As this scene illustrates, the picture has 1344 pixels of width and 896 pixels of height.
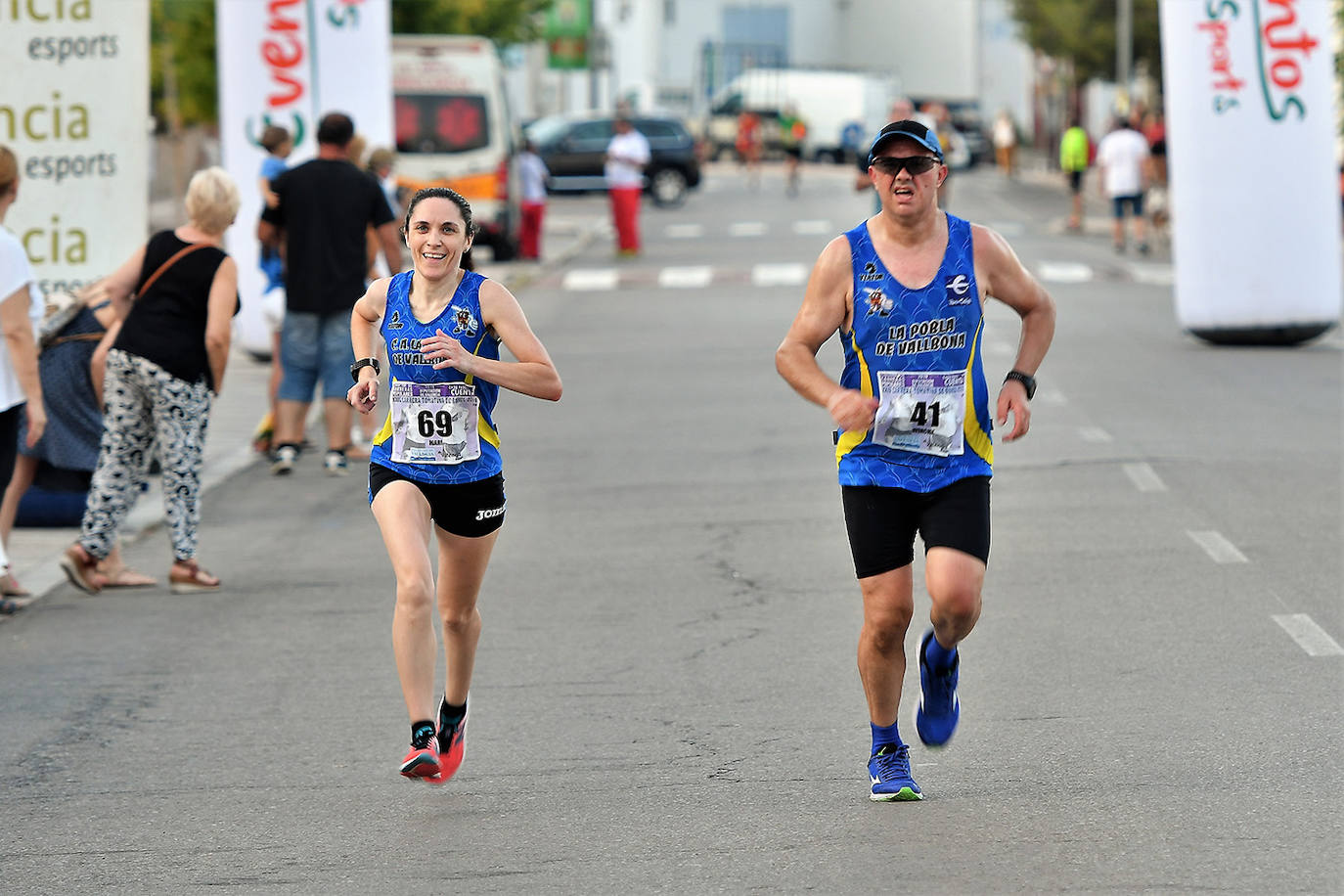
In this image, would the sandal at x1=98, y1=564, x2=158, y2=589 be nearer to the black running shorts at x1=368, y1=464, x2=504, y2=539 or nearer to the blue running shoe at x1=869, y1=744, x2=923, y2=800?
the black running shorts at x1=368, y1=464, x2=504, y2=539

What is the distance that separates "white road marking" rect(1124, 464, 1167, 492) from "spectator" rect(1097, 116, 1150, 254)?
62.4 feet

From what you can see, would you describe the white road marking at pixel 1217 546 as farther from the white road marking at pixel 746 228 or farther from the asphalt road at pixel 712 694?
the white road marking at pixel 746 228

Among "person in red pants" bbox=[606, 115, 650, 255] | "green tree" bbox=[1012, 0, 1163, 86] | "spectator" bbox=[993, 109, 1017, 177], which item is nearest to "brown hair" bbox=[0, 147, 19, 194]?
"person in red pants" bbox=[606, 115, 650, 255]

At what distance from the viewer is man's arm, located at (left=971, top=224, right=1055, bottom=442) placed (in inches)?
233

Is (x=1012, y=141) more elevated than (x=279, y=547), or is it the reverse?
(x=1012, y=141)

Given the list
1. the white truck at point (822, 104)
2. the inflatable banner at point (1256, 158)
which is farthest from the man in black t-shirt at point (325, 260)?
the white truck at point (822, 104)

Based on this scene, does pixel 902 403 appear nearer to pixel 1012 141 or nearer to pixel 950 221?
pixel 950 221

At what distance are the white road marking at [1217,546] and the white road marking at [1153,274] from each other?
17.2m

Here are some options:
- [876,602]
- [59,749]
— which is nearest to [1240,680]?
[876,602]

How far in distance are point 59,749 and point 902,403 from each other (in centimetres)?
291

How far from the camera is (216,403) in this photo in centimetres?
1712

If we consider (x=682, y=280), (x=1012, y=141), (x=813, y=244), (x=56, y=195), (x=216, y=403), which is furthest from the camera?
(x=1012, y=141)

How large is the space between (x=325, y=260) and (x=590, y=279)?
654 inches

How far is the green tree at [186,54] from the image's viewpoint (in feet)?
101
